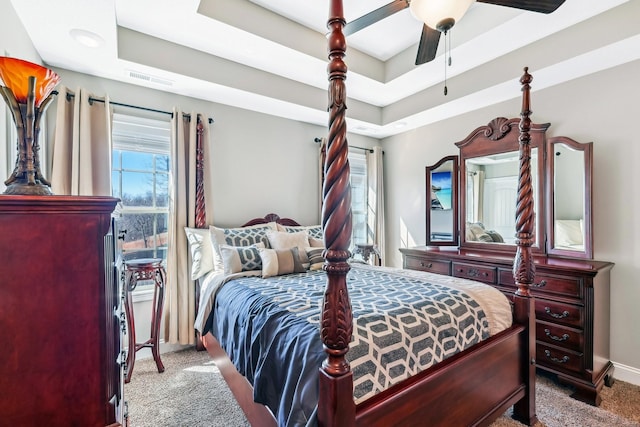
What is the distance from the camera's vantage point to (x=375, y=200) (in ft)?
14.8

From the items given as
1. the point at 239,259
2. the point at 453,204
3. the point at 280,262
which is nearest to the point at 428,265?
the point at 453,204

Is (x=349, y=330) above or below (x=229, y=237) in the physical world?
below

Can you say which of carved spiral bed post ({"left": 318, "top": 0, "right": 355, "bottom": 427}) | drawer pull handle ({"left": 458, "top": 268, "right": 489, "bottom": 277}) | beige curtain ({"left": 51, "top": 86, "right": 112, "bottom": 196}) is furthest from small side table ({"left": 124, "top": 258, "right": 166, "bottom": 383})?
drawer pull handle ({"left": 458, "top": 268, "right": 489, "bottom": 277})

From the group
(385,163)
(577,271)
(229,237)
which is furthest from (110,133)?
(577,271)

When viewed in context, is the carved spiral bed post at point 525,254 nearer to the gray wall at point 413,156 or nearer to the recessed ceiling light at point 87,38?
the gray wall at point 413,156

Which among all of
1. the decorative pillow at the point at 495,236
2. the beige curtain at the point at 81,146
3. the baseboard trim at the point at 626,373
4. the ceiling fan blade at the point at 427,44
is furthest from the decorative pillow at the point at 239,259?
the baseboard trim at the point at 626,373

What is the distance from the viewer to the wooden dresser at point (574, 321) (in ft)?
6.98

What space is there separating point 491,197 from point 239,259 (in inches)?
107

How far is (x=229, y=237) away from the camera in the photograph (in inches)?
112

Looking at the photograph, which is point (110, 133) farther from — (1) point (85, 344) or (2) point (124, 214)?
(1) point (85, 344)

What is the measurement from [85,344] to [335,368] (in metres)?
0.85

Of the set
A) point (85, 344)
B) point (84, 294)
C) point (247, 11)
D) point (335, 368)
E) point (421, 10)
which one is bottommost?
point (335, 368)

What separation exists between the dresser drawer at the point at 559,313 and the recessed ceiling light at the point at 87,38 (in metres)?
3.89

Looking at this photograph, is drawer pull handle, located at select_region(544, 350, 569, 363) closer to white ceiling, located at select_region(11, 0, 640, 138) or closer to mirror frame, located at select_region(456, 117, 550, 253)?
mirror frame, located at select_region(456, 117, 550, 253)
